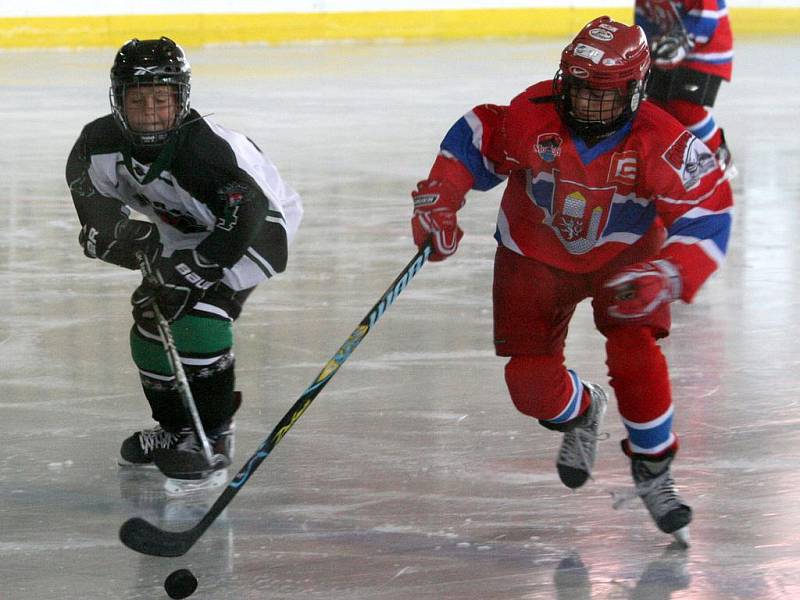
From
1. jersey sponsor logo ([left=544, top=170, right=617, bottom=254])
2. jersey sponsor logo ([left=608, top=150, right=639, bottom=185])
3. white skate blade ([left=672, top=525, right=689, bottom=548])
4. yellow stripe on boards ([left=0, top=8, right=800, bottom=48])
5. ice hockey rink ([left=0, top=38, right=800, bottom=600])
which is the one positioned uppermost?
jersey sponsor logo ([left=608, top=150, right=639, bottom=185])

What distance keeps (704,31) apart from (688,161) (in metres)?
2.97

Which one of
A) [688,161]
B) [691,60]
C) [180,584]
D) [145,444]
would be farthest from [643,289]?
[691,60]

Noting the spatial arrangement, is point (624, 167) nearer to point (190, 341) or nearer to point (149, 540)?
point (190, 341)

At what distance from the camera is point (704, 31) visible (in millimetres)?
5457

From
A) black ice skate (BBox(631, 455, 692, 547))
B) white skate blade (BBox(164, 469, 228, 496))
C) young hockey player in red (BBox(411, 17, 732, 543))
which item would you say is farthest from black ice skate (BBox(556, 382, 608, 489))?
white skate blade (BBox(164, 469, 228, 496))

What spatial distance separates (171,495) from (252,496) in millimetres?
179

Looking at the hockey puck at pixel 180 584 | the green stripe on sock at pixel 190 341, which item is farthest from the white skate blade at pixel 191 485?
the hockey puck at pixel 180 584

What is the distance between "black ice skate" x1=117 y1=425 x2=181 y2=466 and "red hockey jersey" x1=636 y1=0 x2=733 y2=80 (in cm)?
291

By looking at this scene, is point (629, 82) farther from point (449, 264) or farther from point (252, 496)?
point (449, 264)

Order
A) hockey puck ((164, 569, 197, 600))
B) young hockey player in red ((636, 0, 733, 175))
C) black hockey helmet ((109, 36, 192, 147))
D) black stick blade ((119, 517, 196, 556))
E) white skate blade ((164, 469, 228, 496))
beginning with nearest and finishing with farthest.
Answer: hockey puck ((164, 569, 197, 600))
black stick blade ((119, 517, 196, 556))
black hockey helmet ((109, 36, 192, 147))
white skate blade ((164, 469, 228, 496))
young hockey player in red ((636, 0, 733, 175))

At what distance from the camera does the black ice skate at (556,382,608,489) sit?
297cm

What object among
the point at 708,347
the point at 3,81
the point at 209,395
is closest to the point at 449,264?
the point at 708,347

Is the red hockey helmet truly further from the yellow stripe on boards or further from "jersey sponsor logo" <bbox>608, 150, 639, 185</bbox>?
the yellow stripe on boards

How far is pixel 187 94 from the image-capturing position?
2990mm
